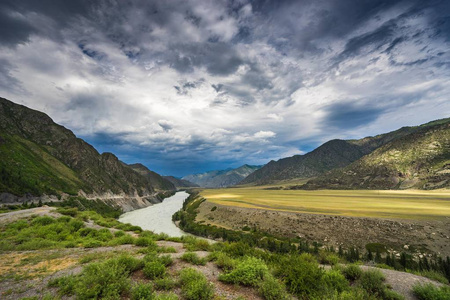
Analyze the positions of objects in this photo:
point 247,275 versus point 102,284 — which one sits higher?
point 102,284

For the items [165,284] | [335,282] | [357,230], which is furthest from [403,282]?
[357,230]

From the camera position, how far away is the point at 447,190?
299 feet

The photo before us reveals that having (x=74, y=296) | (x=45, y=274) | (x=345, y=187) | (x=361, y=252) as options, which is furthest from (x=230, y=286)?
(x=345, y=187)

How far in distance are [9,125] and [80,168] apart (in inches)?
1653

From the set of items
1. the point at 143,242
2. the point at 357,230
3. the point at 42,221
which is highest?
the point at 42,221

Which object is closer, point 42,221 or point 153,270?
point 153,270

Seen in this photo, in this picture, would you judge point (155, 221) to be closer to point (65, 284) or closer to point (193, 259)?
point (193, 259)

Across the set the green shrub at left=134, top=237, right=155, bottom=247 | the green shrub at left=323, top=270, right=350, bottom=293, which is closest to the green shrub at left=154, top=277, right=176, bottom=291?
the green shrub at left=323, top=270, right=350, bottom=293

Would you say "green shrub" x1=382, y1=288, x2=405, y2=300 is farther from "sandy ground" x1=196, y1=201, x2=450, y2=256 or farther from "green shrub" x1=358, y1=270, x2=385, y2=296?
"sandy ground" x1=196, y1=201, x2=450, y2=256

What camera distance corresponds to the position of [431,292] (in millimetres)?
8367

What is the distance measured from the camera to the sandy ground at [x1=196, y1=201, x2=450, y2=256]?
106ft

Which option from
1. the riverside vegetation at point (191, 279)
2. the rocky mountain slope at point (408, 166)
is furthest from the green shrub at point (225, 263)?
the rocky mountain slope at point (408, 166)

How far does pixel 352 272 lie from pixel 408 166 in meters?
168

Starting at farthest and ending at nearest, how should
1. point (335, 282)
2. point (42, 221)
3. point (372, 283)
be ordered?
point (42, 221) < point (372, 283) < point (335, 282)
